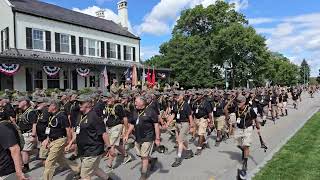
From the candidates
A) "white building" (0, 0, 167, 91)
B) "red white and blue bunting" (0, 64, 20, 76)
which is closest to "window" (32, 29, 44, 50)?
"white building" (0, 0, 167, 91)

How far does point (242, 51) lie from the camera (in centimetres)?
5112

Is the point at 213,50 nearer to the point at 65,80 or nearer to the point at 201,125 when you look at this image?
the point at 65,80

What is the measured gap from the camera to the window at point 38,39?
28.9 metres

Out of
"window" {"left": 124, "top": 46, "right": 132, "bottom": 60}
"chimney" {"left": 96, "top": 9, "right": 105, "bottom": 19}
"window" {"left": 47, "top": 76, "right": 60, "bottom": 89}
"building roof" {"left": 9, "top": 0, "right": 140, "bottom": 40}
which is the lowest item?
"window" {"left": 47, "top": 76, "right": 60, "bottom": 89}

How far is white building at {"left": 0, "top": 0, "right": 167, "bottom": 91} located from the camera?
1065 inches

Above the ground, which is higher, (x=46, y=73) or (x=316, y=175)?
(x=46, y=73)

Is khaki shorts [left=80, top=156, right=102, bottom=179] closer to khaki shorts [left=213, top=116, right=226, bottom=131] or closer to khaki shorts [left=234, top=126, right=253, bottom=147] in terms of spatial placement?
khaki shorts [left=234, top=126, right=253, bottom=147]

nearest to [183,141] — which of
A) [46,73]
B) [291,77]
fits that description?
[46,73]

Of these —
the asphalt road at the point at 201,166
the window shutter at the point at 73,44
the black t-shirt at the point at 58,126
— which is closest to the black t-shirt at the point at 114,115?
the asphalt road at the point at 201,166

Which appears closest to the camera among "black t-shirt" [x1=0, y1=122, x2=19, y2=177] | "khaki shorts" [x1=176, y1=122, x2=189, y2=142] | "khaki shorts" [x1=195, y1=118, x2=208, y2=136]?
"black t-shirt" [x1=0, y1=122, x2=19, y2=177]

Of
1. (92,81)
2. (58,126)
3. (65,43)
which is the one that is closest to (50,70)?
(65,43)

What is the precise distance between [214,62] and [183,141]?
40.9 m

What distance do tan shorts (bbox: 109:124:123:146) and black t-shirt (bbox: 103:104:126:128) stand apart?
0.58 ft

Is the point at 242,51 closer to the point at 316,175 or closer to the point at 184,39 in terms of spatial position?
the point at 184,39
